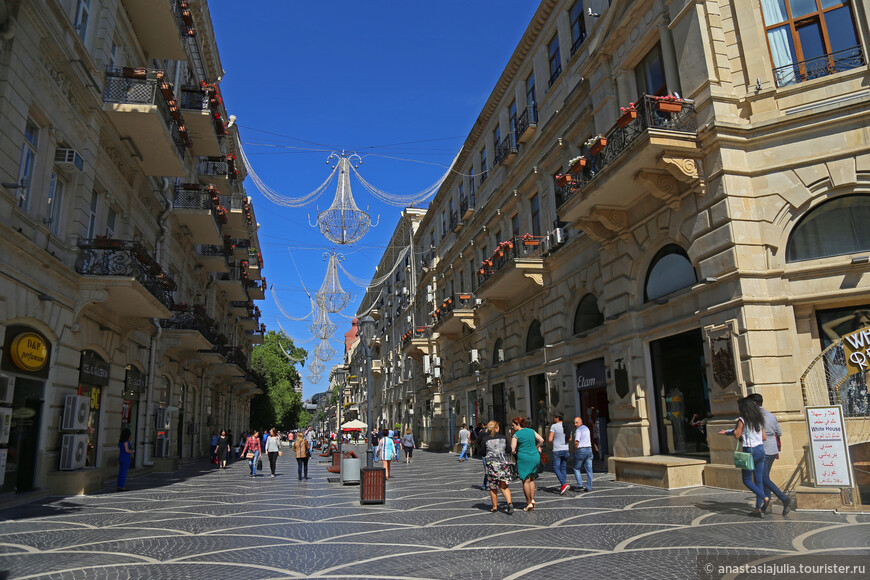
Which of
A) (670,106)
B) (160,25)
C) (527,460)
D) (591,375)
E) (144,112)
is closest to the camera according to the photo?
(527,460)

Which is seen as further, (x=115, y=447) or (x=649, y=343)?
(x=115, y=447)

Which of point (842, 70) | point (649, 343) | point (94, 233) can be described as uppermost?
point (842, 70)

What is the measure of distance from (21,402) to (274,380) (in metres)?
48.3

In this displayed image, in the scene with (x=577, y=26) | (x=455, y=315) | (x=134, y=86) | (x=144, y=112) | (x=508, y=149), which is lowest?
(x=455, y=315)

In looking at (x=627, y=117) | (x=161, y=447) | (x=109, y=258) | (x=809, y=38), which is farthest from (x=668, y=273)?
(x=161, y=447)

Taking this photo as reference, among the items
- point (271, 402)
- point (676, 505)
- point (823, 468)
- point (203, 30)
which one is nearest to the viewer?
point (823, 468)

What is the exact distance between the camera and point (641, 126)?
13398 mm

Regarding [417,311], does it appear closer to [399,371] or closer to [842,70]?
[399,371]

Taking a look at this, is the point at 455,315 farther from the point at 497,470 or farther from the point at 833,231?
the point at 833,231

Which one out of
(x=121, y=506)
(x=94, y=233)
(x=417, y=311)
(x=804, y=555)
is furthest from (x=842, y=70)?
(x=417, y=311)

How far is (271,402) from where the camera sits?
2280 inches

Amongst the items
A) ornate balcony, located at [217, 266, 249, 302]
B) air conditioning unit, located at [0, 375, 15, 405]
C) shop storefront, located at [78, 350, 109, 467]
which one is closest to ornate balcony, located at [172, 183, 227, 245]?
shop storefront, located at [78, 350, 109, 467]

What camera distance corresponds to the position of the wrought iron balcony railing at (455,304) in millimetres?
29998

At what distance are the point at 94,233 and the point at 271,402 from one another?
44.3 metres
